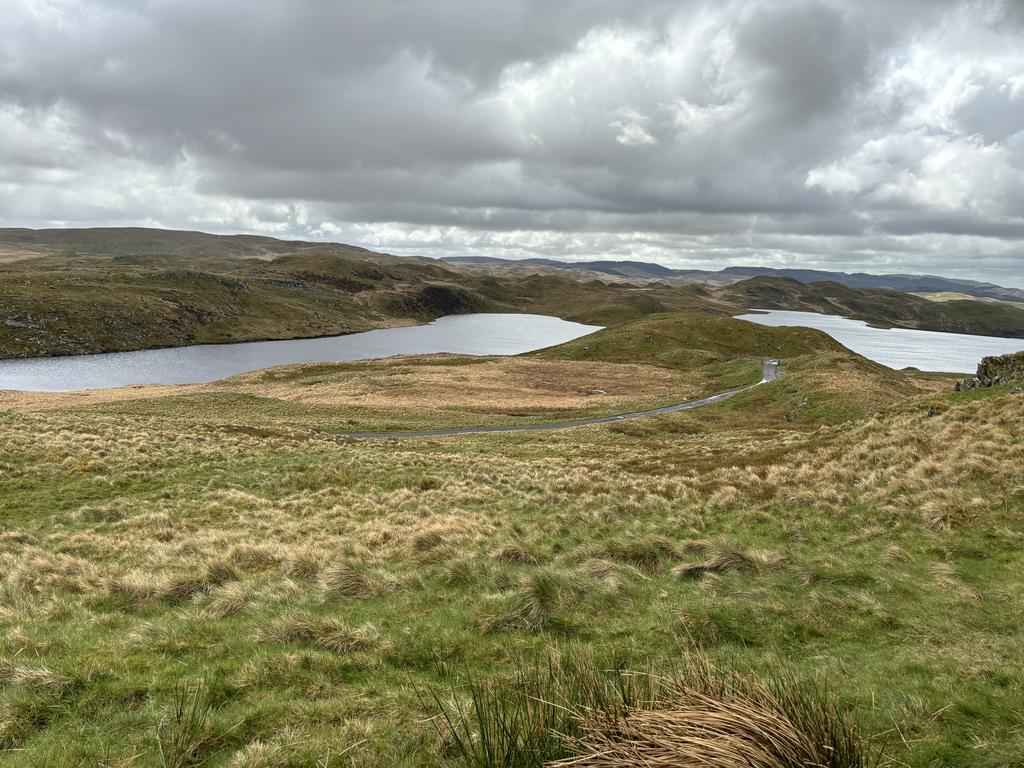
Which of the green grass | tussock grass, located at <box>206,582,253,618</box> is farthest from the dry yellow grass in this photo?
tussock grass, located at <box>206,582,253,618</box>

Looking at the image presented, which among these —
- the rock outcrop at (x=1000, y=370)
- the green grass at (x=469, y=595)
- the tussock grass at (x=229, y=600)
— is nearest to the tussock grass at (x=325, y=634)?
the green grass at (x=469, y=595)

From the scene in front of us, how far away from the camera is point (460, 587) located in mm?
10180

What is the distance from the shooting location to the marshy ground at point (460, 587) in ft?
17.3

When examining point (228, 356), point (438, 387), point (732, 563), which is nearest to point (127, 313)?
point (228, 356)

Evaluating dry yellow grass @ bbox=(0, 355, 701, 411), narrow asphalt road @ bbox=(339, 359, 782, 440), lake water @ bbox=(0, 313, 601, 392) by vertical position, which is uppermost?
narrow asphalt road @ bbox=(339, 359, 782, 440)

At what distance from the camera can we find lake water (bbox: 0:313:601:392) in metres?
97.2

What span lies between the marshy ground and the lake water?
277 feet

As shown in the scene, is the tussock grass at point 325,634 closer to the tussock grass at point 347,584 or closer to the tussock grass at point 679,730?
the tussock grass at point 347,584

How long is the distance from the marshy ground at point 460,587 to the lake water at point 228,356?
84.5 metres

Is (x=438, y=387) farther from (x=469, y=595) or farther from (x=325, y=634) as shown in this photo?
(x=325, y=634)

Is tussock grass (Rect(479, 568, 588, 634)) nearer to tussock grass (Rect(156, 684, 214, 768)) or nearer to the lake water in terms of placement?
tussock grass (Rect(156, 684, 214, 768))

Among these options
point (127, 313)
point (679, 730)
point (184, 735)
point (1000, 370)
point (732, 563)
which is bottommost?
point (127, 313)

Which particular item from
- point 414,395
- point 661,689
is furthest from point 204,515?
point 414,395

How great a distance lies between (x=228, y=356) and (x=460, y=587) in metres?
139
